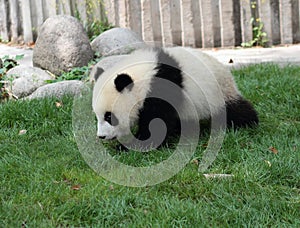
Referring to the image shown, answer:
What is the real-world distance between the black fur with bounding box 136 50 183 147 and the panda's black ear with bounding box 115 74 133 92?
0.18 meters

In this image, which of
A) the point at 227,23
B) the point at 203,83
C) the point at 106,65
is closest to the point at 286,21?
the point at 227,23

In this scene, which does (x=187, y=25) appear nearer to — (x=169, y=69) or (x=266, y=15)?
(x=266, y=15)

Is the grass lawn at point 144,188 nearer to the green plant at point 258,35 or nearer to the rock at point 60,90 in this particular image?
the rock at point 60,90

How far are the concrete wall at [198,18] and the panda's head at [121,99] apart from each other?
15.1 ft

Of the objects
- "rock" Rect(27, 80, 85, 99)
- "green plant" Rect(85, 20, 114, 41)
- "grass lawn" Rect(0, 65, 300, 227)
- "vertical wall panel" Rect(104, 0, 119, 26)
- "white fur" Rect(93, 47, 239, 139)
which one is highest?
"vertical wall panel" Rect(104, 0, 119, 26)

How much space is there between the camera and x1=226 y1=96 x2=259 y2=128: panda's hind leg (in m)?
4.64

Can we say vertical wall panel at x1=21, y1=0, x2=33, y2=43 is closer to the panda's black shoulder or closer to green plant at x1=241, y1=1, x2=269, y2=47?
green plant at x1=241, y1=1, x2=269, y2=47

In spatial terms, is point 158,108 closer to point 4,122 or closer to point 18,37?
point 4,122

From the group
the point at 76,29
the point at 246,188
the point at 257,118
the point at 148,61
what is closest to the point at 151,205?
the point at 246,188

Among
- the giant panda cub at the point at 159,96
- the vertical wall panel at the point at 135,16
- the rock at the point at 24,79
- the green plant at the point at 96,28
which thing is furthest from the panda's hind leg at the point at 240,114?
the green plant at the point at 96,28

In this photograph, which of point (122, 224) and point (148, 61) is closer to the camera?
point (122, 224)

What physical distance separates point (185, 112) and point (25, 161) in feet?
4.56

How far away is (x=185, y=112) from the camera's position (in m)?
4.38

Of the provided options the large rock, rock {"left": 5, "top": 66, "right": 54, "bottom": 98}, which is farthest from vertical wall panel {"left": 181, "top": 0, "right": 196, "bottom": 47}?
rock {"left": 5, "top": 66, "right": 54, "bottom": 98}
